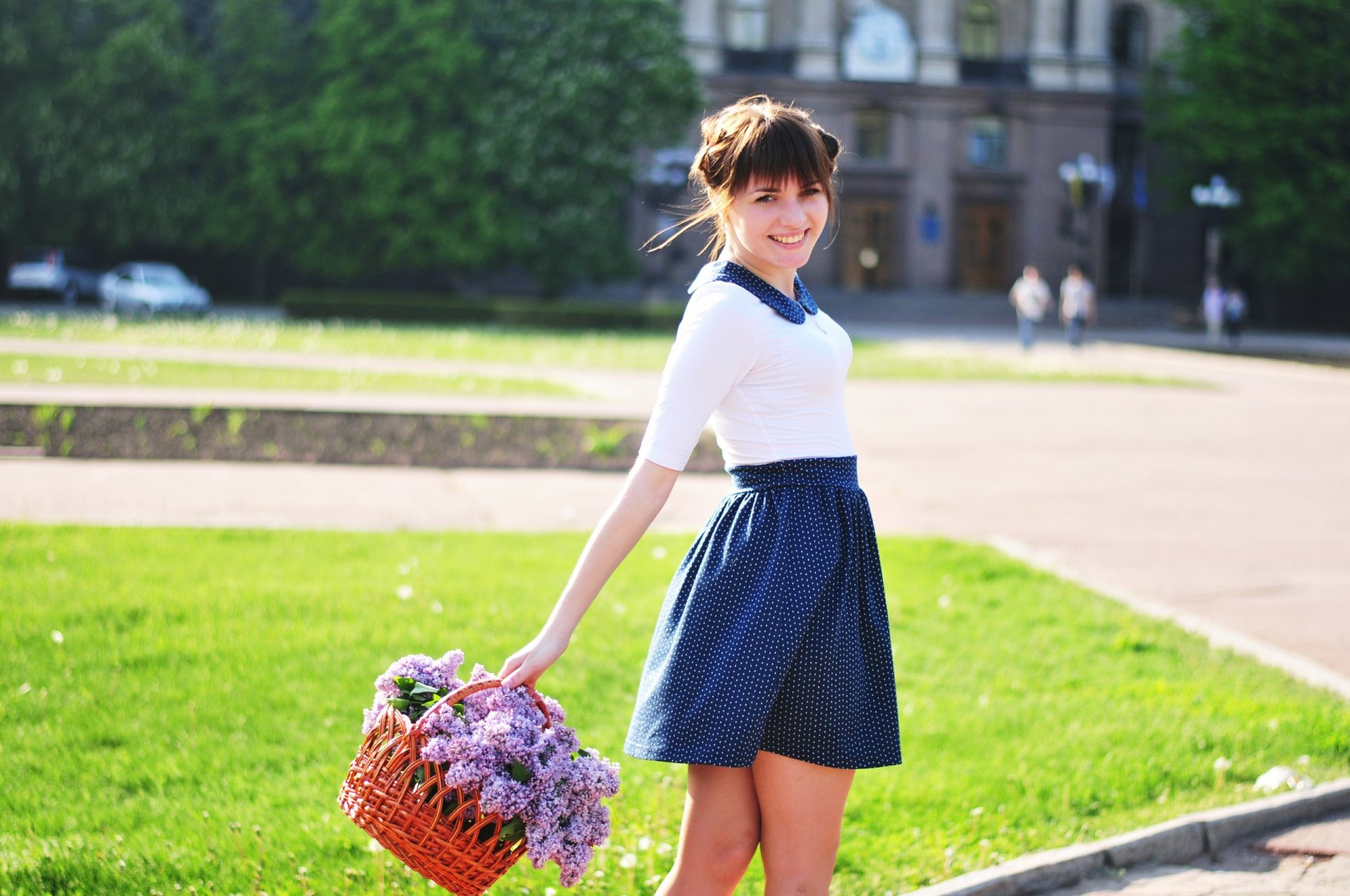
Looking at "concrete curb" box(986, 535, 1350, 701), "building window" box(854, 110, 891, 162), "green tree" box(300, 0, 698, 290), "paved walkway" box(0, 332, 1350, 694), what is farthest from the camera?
"building window" box(854, 110, 891, 162)

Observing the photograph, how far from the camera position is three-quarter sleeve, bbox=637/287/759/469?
251cm

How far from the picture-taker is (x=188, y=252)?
158 feet

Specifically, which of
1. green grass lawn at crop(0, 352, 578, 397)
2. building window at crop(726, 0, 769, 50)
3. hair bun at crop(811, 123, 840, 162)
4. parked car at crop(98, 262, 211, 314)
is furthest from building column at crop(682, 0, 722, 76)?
hair bun at crop(811, 123, 840, 162)

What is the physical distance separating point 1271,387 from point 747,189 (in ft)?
65.7

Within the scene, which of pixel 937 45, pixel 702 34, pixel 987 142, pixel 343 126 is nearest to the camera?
pixel 343 126

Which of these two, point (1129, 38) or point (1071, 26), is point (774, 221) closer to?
point (1071, 26)

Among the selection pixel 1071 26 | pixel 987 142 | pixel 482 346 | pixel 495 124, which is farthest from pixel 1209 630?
pixel 1071 26

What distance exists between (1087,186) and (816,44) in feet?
58.3

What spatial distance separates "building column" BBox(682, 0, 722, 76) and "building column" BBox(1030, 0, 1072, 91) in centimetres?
1204

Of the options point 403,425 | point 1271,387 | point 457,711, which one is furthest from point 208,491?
point 1271,387

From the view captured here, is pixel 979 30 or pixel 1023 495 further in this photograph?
pixel 979 30

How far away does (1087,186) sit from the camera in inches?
1362

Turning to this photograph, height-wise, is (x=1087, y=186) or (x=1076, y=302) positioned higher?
(x=1087, y=186)

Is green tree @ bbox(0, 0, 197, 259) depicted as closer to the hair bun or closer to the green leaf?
the hair bun
